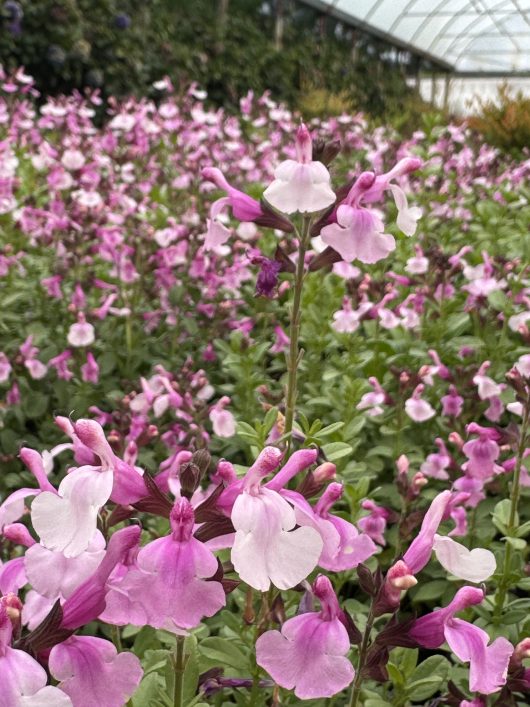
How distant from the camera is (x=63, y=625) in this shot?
96 centimetres

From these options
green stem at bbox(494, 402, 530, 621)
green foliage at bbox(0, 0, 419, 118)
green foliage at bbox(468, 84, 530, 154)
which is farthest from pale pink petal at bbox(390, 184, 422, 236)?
green foliage at bbox(468, 84, 530, 154)

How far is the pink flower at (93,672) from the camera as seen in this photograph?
94 centimetres

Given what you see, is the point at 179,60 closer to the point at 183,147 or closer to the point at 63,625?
the point at 183,147

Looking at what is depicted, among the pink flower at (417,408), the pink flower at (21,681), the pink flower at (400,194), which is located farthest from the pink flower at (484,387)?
the pink flower at (21,681)

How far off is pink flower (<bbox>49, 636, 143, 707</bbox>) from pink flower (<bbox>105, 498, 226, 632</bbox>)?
42mm

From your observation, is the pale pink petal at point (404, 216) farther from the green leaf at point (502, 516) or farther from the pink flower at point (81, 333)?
the pink flower at point (81, 333)

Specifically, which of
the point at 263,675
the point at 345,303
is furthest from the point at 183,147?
the point at 263,675

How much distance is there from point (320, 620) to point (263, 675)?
27.4 inches

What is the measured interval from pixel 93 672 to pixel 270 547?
0.83 feet

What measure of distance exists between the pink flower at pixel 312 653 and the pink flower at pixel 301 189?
0.74m

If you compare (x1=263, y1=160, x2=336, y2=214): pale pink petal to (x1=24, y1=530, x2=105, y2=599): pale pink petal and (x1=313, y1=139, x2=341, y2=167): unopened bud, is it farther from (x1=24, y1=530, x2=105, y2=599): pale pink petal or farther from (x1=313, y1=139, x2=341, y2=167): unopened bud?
(x1=24, y1=530, x2=105, y2=599): pale pink petal

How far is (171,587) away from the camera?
0.94m

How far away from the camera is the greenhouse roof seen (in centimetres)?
2352

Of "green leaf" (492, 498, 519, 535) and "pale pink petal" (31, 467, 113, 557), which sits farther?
"green leaf" (492, 498, 519, 535)
